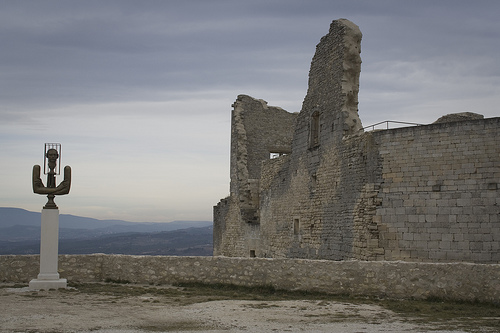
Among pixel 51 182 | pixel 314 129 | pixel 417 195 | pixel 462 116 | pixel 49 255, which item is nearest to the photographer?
pixel 49 255

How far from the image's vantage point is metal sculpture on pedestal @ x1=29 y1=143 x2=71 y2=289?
13.2 meters

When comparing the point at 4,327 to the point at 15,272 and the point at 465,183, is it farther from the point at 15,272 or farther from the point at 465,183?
the point at 465,183

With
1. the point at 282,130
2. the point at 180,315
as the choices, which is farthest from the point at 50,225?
the point at 282,130

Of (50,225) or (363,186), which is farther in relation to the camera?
(363,186)

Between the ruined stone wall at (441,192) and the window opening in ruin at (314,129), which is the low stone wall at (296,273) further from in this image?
the window opening in ruin at (314,129)

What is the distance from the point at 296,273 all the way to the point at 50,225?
17.6 ft

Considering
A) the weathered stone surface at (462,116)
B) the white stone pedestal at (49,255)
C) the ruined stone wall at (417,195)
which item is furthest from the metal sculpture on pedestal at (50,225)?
the weathered stone surface at (462,116)

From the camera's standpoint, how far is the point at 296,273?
40.9 ft

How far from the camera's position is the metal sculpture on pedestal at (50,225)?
43.2 ft

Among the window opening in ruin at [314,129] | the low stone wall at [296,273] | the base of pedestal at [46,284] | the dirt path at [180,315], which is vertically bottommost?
the dirt path at [180,315]

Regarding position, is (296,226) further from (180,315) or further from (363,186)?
(180,315)


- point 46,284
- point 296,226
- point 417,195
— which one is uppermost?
point 417,195

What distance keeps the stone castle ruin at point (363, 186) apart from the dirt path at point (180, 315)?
5.49 meters

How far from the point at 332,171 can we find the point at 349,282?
24.9ft
